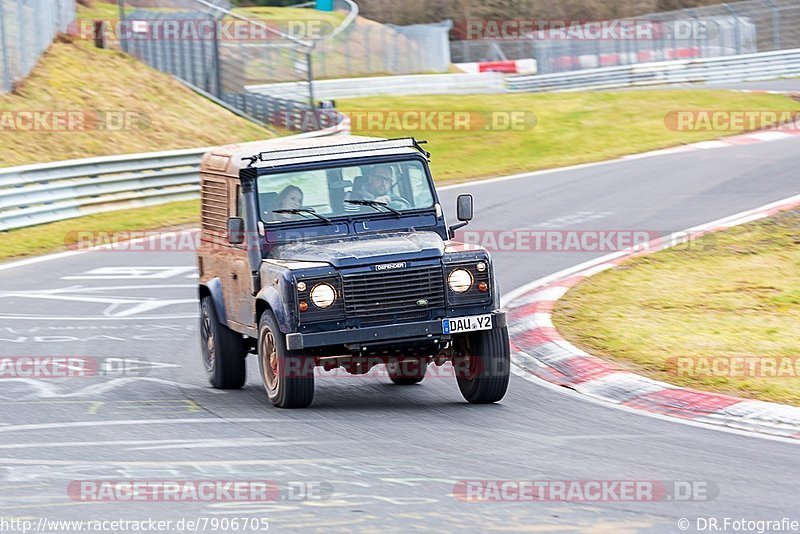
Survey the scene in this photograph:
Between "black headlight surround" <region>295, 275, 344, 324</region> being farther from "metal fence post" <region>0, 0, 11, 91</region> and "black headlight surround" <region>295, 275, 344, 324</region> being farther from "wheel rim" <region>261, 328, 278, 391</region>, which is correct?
"metal fence post" <region>0, 0, 11, 91</region>

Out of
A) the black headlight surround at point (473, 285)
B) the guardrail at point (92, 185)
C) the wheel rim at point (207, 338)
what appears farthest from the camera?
the guardrail at point (92, 185)

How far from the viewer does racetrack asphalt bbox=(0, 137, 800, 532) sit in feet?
21.9

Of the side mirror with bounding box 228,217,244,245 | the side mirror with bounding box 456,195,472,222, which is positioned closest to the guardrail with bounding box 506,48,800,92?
the side mirror with bounding box 456,195,472,222

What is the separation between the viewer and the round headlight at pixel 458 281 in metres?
9.38

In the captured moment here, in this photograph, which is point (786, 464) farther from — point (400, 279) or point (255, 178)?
point (255, 178)

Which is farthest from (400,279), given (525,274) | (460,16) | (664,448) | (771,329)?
(460,16)

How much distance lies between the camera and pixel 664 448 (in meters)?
8.06

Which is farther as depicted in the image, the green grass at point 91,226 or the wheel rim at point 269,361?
the green grass at point 91,226

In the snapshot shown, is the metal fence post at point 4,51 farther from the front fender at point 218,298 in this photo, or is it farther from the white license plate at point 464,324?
the white license plate at point 464,324

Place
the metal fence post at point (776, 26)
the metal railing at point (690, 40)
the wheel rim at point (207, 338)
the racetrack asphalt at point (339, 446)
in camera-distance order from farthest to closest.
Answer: the metal fence post at point (776, 26) < the metal railing at point (690, 40) < the wheel rim at point (207, 338) < the racetrack asphalt at point (339, 446)

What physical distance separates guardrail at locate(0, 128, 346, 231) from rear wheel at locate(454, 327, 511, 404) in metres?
13.7

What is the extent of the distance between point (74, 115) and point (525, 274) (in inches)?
654

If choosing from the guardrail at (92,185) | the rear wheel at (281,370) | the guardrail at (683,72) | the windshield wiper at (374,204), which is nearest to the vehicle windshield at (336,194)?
the windshield wiper at (374,204)

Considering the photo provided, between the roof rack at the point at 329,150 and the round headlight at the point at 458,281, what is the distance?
4.26ft
